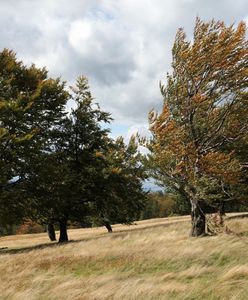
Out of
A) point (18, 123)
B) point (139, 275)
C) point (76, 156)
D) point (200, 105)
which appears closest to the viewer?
point (139, 275)

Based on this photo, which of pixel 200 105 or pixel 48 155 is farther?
pixel 48 155

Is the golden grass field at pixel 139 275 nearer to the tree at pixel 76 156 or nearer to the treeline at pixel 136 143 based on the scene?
the treeline at pixel 136 143

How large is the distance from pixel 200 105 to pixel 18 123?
427 inches

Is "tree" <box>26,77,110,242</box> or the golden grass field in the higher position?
"tree" <box>26,77,110,242</box>

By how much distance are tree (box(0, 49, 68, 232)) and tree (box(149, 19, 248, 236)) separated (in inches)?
319

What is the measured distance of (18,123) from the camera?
2380cm

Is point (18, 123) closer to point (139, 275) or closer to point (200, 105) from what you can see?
point (200, 105)

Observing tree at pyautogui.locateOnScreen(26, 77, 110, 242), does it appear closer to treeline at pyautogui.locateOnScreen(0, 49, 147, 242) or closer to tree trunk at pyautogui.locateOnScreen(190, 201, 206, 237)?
treeline at pyautogui.locateOnScreen(0, 49, 147, 242)

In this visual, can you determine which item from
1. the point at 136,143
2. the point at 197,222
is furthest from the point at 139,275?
the point at 136,143

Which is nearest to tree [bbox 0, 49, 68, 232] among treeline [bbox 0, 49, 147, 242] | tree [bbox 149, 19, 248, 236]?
treeline [bbox 0, 49, 147, 242]

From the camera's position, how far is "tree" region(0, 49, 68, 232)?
23.0 m

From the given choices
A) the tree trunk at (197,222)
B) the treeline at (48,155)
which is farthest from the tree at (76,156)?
the tree trunk at (197,222)

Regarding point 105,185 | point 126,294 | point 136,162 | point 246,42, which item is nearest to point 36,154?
point 105,185

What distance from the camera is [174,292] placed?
8.55m
